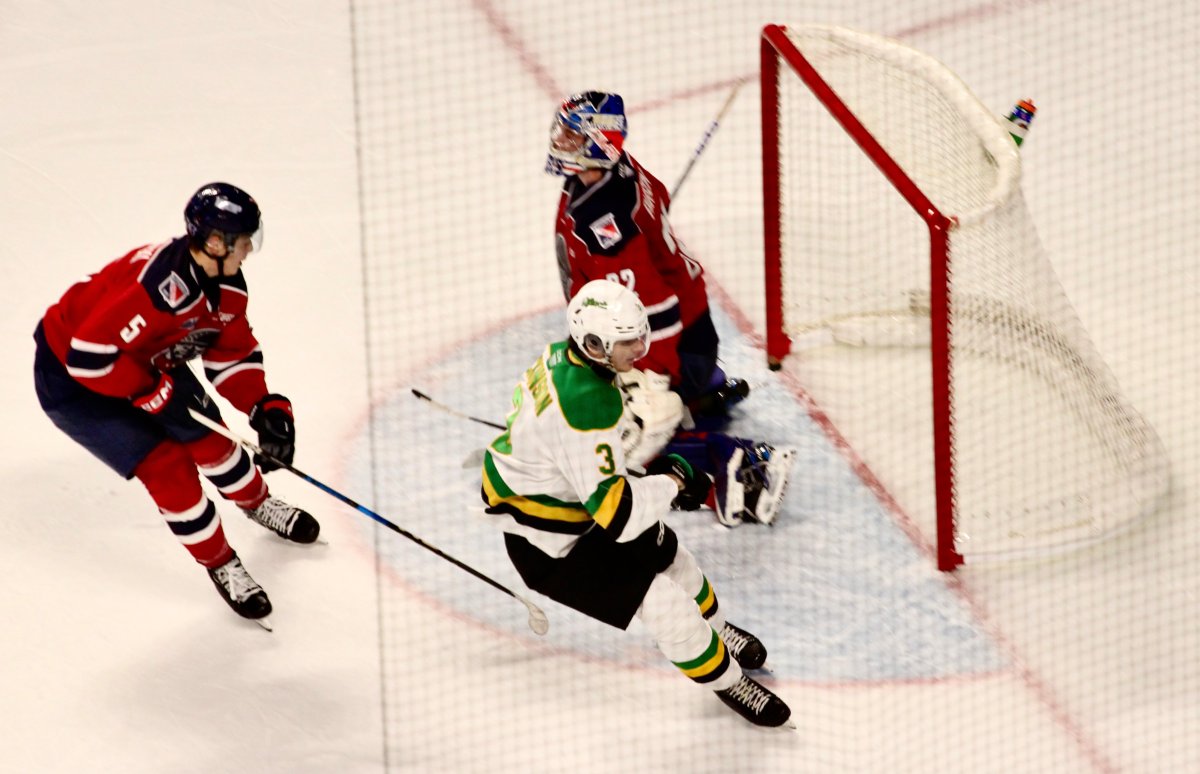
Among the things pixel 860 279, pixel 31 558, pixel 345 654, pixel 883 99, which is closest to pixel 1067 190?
pixel 860 279

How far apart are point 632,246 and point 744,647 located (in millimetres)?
1050

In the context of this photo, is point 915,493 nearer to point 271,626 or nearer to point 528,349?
point 528,349

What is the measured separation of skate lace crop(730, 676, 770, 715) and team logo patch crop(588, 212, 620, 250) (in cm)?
116

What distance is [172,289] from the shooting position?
3.82 metres

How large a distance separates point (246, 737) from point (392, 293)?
2004 millimetres

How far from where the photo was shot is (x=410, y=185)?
6.07 metres

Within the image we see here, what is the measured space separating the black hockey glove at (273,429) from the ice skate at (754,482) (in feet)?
3.74

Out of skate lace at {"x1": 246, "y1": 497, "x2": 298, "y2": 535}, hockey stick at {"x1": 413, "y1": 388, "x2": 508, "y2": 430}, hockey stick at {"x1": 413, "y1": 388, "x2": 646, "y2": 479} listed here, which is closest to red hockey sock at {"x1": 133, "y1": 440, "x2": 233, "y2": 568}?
skate lace at {"x1": 246, "y1": 497, "x2": 298, "y2": 535}

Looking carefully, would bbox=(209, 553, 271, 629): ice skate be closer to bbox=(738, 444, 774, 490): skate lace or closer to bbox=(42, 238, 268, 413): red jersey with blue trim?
bbox=(42, 238, 268, 413): red jersey with blue trim

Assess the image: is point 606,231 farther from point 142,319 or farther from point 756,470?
point 142,319

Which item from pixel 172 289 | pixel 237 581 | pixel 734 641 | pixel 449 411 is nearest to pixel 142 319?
pixel 172 289

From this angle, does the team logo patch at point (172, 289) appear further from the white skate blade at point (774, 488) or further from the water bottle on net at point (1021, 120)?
the water bottle on net at point (1021, 120)

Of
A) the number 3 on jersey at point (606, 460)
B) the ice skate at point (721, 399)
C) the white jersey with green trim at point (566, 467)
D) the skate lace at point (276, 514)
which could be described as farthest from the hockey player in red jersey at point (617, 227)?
the skate lace at point (276, 514)

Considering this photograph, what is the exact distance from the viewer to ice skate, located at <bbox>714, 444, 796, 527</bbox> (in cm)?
440
